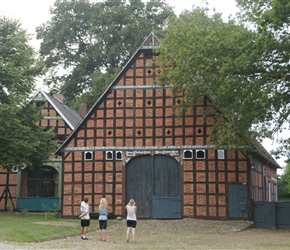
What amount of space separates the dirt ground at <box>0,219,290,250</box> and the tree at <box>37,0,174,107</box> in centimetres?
2477

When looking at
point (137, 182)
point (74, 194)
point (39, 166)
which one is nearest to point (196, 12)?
point (137, 182)

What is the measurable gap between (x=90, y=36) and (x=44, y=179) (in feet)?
69.4

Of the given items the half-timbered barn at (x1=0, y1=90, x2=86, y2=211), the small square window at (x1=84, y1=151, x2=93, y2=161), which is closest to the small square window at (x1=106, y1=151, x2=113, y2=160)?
the small square window at (x1=84, y1=151, x2=93, y2=161)

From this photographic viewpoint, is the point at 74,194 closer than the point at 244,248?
No

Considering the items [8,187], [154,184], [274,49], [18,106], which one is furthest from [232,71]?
[8,187]

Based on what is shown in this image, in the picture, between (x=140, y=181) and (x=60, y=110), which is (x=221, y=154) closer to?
(x=140, y=181)

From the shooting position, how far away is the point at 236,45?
22.9m

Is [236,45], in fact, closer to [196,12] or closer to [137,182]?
[196,12]

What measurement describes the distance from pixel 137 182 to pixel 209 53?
9.52 m

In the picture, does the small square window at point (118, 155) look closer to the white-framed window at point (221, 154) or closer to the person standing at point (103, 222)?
the white-framed window at point (221, 154)

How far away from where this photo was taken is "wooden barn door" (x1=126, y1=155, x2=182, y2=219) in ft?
97.4

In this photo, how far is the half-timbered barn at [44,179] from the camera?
36969 millimetres

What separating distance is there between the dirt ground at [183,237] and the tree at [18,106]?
250 inches

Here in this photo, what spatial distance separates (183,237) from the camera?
73.8 feet
